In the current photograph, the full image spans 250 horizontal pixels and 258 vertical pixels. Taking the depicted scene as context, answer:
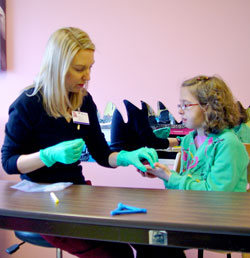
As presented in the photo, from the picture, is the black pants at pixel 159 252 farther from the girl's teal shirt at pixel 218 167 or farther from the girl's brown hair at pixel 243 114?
the girl's brown hair at pixel 243 114

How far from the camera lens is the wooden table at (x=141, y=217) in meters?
0.57

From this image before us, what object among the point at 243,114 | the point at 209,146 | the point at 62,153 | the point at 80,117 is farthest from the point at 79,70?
the point at 243,114

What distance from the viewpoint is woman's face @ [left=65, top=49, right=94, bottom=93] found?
106 centimetres

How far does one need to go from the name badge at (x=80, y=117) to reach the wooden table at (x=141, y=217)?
402 mm

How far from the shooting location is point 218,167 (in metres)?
0.99

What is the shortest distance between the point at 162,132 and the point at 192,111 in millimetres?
584

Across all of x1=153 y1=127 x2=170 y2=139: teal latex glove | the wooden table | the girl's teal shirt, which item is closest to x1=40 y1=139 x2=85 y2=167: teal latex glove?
the wooden table

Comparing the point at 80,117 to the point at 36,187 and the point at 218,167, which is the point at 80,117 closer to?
the point at 36,187

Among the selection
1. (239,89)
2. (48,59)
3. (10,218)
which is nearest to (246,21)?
(239,89)

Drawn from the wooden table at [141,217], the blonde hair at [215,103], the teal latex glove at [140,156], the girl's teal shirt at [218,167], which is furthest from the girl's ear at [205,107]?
the wooden table at [141,217]

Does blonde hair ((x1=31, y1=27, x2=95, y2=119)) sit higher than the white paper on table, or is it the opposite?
blonde hair ((x1=31, y1=27, x2=95, y2=119))

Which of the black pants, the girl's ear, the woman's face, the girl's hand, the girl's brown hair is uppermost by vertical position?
the woman's face

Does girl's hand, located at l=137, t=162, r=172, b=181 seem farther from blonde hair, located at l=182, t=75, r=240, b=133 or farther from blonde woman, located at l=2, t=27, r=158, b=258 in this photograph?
blonde hair, located at l=182, t=75, r=240, b=133

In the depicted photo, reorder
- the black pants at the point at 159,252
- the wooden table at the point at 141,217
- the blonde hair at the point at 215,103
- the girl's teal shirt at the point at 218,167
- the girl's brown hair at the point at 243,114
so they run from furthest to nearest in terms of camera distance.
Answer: the girl's brown hair at the point at 243,114, the blonde hair at the point at 215,103, the girl's teal shirt at the point at 218,167, the black pants at the point at 159,252, the wooden table at the point at 141,217
